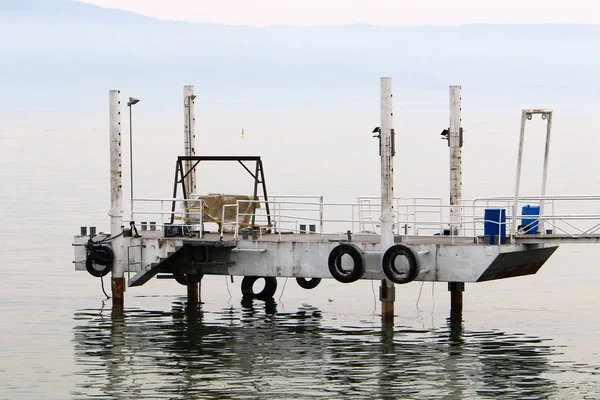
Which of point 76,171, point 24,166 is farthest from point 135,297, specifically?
point 24,166

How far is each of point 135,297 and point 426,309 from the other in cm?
959

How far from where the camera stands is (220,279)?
55406mm

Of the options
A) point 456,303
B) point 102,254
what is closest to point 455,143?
point 456,303

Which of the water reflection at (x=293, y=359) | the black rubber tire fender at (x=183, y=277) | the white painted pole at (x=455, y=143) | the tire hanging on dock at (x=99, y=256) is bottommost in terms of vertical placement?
the water reflection at (x=293, y=359)

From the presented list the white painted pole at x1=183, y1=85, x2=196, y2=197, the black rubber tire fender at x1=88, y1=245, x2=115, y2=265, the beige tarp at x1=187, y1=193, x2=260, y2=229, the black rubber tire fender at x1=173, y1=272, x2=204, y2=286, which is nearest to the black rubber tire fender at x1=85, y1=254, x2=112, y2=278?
the black rubber tire fender at x1=88, y1=245, x2=115, y2=265

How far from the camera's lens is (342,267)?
3888 centimetres

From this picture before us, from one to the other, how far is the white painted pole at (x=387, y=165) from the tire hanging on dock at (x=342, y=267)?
0.70 meters

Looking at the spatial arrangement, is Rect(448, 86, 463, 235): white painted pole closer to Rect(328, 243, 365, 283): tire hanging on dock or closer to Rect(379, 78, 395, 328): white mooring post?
Rect(379, 78, 395, 328): white mooring post

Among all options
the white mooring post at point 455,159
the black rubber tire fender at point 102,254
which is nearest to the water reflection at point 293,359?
the white mooring post at point 455,159

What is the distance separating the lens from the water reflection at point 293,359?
32.6m

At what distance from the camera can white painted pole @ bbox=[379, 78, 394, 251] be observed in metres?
38.0

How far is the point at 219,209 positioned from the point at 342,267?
4.80 meters

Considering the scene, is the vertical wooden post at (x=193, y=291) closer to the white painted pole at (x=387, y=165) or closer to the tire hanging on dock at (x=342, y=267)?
the tire hanging on dock at (x=342, y=267)

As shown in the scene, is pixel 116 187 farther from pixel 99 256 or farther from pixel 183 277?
pixel 183 277
